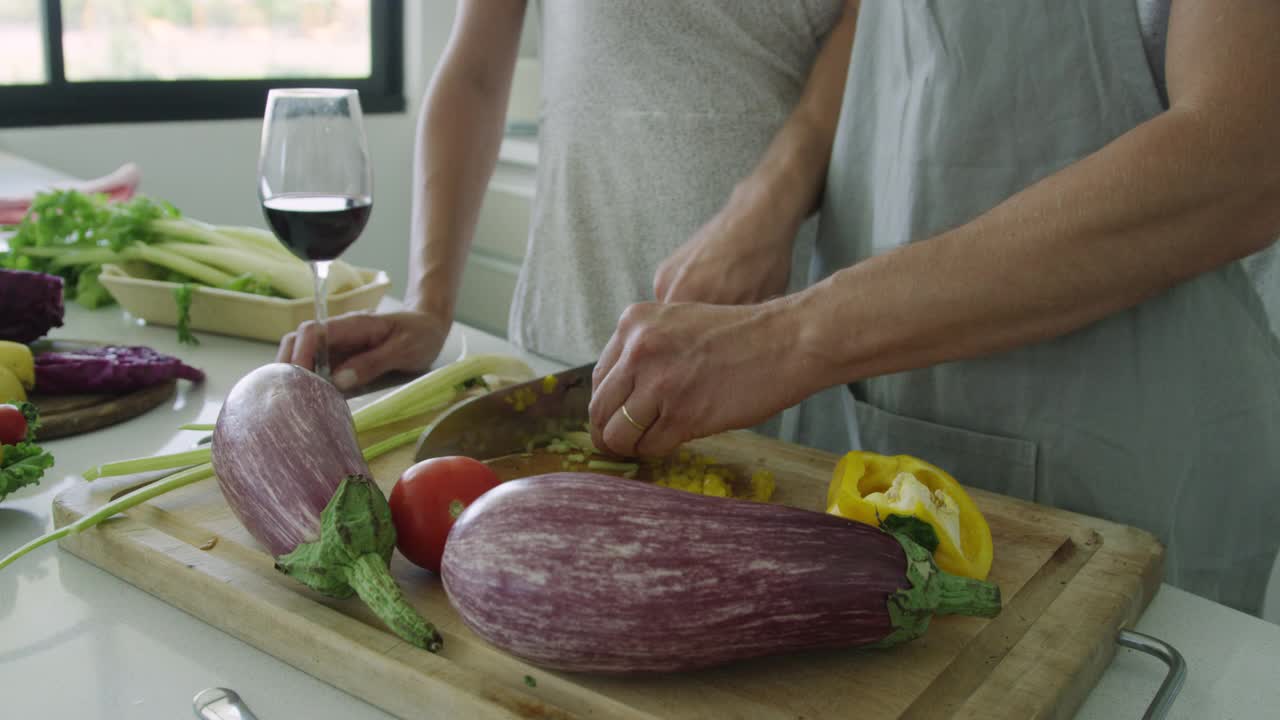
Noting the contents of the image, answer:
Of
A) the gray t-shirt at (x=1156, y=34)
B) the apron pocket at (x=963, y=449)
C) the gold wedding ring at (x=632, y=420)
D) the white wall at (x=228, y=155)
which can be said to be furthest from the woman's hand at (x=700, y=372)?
the white wall at (x=228, y=155)

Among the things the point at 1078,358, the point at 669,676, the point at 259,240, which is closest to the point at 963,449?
the point at 1078,358

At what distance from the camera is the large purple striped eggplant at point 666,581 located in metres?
0.78

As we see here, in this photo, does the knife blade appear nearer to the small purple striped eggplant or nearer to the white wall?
the small purple striped eggplant

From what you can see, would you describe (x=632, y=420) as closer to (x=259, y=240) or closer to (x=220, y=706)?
(x=220, y=706)

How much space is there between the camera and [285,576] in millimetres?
970

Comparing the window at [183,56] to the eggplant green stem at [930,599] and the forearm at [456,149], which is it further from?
the eggplant green stem at [930,599]

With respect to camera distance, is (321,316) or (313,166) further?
(321,316)

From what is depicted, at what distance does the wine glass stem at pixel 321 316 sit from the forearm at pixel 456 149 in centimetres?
40

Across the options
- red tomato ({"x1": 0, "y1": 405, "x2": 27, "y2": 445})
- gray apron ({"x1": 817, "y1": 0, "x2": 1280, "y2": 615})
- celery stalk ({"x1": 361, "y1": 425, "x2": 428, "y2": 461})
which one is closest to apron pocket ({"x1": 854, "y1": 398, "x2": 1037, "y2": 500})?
gray apron ({"x1": 817, "y1": 0, "x2": 1280, "y2": 615})

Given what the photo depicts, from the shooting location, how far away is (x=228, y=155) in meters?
3.75

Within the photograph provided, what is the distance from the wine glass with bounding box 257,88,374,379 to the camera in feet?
4.06

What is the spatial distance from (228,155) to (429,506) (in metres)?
3.16

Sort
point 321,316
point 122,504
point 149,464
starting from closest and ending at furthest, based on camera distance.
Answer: point 122,504, point 149,464, point 321,316

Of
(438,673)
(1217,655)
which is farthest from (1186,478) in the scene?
(438,673)
